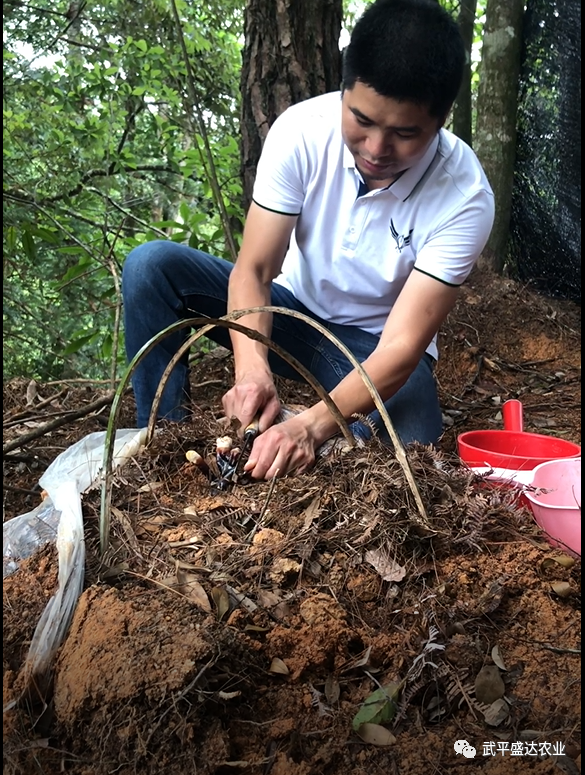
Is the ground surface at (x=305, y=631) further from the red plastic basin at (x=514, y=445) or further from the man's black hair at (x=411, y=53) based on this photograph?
the man's black hair at (x=411, y=53)

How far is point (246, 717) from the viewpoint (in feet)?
3.20

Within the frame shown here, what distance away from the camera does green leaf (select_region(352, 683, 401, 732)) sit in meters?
0.97

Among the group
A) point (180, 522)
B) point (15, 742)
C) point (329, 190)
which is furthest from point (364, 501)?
point (329, 190)

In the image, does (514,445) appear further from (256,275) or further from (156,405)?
(156,405)

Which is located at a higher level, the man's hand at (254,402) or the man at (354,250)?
the man at (354,250)

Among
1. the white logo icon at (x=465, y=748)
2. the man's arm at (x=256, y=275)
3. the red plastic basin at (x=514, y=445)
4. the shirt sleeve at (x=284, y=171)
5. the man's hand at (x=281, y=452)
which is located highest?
the shirt sleeve at (x=284, y=171)

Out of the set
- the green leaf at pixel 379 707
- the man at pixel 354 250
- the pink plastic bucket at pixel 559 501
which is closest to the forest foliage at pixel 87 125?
the man at pixel 354 250

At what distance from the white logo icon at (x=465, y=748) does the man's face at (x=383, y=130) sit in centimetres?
146

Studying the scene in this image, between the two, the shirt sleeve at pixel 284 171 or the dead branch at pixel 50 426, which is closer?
the dead branch at pixel 50 426

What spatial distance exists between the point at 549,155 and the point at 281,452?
Answer: 10.6 ft

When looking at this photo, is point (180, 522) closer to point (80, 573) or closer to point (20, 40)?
point (80, 573)

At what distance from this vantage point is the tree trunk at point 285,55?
2596 millimetres

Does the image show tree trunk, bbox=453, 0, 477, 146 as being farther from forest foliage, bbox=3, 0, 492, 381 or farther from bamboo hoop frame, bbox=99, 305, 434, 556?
bamboo hoop frame, bbox=99, 305, 434, 556

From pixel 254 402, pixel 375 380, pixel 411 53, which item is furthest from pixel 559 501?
pixel 411 53
